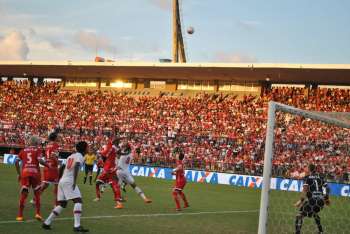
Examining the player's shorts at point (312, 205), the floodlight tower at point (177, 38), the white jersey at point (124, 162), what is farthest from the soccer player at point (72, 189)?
the floodlight tower at point (177, 38)

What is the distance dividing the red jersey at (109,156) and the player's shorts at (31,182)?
507 cm

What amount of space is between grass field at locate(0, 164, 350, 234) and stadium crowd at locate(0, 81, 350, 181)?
17.9ft

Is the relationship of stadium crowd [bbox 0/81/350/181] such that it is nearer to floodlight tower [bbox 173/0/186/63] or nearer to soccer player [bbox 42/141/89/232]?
floodlight tower [bbox 173/0/186/63]

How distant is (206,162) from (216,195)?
10209 mm

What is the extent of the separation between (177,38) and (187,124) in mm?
14573

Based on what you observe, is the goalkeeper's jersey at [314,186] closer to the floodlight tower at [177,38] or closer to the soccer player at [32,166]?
the soccer player at [32,166]

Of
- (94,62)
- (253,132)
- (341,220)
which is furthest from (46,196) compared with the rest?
(94,62)

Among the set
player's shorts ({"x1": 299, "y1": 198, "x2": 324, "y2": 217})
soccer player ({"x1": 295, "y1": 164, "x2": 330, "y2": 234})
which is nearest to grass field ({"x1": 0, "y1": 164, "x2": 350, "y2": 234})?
player's shorts ({"x1": 299, "y1": 198, "x2": 324, "y2": 217})

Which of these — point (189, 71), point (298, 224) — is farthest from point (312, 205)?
point (189, 71)

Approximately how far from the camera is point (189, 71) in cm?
4772

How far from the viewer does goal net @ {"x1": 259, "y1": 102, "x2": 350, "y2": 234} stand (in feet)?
45.1

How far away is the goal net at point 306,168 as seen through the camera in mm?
13752

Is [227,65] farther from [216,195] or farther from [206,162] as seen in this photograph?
[216,195]

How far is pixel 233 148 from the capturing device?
36.7 metres
